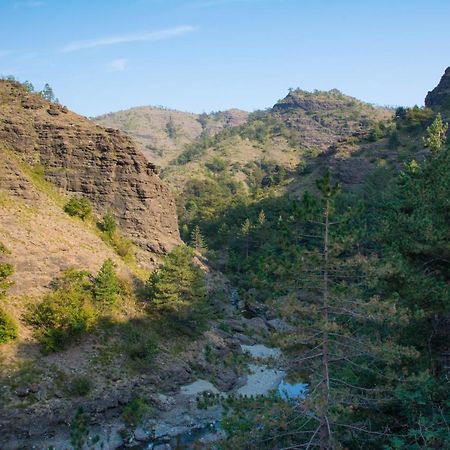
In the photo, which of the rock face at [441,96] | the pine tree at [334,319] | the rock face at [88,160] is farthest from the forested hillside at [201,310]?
the rock face at [441,96]

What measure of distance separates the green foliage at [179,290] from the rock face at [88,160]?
1240cm

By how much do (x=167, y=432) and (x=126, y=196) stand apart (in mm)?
29644

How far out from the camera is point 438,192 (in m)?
18.2

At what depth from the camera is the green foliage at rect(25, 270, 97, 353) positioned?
32.6 metres

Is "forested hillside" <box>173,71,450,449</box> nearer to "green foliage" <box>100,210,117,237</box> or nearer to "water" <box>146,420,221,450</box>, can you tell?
"water" <box>146,420,221,450</box>

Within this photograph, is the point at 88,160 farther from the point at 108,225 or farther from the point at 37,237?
the point at 37,237

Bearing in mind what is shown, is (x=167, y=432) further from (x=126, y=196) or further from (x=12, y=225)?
(x=126, y=196)

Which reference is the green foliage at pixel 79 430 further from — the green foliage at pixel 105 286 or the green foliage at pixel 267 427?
the green foliage at pixel 267 427

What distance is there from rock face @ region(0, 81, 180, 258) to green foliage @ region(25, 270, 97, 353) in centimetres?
1813

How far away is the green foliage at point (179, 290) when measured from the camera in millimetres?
39312

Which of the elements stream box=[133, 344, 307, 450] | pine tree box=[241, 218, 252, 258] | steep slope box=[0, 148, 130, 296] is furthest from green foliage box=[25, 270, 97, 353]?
pine tree box=[241, 218, 252, 258]

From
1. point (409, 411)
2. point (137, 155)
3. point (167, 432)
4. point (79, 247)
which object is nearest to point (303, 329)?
point (409, 411)

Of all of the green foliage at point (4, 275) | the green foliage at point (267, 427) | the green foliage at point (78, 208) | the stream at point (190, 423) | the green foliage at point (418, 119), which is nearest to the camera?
the green foliage at point (267, 427)

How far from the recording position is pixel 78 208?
47.5 m
